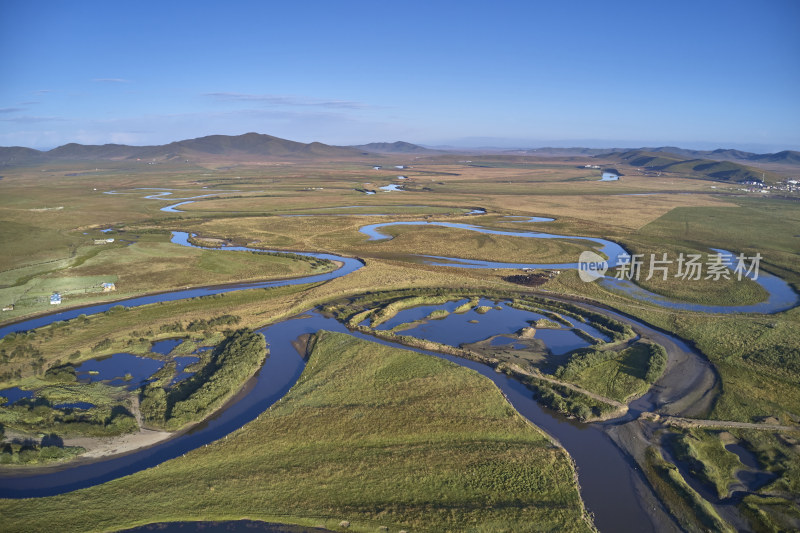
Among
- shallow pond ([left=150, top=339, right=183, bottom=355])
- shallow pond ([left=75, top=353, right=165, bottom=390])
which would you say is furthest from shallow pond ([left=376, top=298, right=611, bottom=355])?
shallow pond ([left=75, top=353, right=165, bottom=390])

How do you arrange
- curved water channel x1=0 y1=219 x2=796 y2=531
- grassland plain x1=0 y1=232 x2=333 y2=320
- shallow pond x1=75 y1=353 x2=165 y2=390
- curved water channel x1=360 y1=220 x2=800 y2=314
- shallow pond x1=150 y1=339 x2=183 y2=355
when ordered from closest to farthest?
1. curved water channel x1=0 y1=219 x2=796 y2=531
2. shallow pond x1=75 y1=353 x2=165 y2=390
3. shallow pond x1=150 y1=339 x2=183 y2=355
4. curved water channel x1=360 y1=220 x2=800 y2=314
5. grassland plain x1=0 y1=232 x2=333 y2=320

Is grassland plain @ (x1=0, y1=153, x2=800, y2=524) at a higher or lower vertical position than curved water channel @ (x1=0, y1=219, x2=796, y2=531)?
higher

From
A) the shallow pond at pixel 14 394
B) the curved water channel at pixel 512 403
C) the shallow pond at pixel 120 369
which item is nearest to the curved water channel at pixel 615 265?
the curved water channel at pixel 512 403

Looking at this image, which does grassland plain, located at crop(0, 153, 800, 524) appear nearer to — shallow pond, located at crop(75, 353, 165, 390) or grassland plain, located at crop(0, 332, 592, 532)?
grassland plain, located at crop(0, 332, 592, 532)

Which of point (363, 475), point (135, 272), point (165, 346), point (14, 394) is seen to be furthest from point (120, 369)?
point (135, 272)

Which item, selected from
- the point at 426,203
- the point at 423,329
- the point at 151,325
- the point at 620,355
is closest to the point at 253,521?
the point at 423,329

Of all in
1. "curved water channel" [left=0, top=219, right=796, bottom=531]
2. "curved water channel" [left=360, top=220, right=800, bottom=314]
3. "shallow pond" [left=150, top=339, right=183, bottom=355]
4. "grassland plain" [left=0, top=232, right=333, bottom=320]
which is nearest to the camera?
"curved water channel" [left=0, top=219, right=796, bottom=531]

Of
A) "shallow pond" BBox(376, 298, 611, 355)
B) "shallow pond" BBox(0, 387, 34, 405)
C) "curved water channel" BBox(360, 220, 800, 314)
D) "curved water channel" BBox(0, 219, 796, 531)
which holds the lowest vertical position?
"curved water channel" BBox(0, 219, 796, 531)

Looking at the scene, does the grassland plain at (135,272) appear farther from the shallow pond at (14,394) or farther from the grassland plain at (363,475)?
the grassland plain at (363,475)

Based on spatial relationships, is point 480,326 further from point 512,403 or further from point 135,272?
point 135,272
